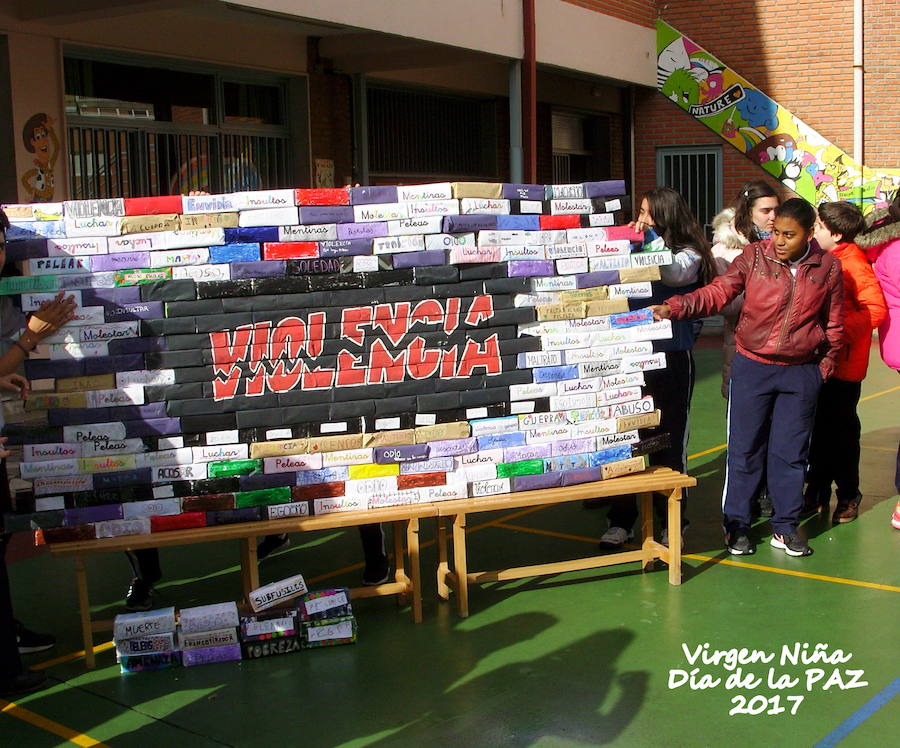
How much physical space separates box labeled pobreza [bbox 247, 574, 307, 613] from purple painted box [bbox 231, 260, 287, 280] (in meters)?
1.42

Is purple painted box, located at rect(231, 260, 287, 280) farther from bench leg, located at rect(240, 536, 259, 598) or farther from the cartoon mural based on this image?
the cartoon mural

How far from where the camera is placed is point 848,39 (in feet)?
59.0

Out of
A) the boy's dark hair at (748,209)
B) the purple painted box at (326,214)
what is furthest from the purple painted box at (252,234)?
the boy's dark hair at (748,209)

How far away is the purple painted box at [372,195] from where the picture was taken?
500cm

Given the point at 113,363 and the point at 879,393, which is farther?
the point at 879,393

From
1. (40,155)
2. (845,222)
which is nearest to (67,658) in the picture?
(845,222)

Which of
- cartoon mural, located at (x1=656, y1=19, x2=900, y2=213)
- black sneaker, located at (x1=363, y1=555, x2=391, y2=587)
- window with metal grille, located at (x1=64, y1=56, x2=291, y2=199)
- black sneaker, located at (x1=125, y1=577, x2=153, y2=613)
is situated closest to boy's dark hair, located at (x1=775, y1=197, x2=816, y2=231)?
black sneaker, located at (x1=363, y1=555, x2=391, y2=587)

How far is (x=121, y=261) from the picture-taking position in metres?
4.77

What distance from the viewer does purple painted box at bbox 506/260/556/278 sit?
5.21 meters

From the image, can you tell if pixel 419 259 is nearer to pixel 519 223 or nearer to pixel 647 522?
pixel 519 223

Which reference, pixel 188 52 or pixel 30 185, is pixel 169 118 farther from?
pixel 30 185

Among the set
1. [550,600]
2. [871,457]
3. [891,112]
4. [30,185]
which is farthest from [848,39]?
[550,600]

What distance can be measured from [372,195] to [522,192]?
78 centimetres

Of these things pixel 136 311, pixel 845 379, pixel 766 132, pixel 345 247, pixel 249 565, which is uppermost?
pixel 766 132
